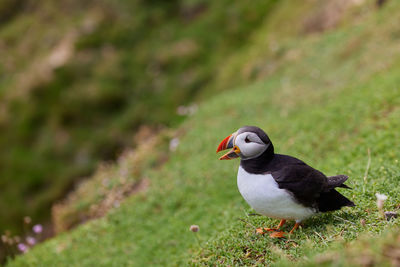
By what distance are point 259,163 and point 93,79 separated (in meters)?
20.9

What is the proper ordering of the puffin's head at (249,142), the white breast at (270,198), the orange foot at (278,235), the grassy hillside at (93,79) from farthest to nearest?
the grassy hillside at (93,79)
the orange foot at (278,235)
the puffin's head at (249,142)
the white breast at (270,198)

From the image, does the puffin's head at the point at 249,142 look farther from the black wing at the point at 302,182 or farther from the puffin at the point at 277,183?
the black wing at the point at 302,182

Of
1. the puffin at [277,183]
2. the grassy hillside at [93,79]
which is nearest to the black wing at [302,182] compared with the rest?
the puffin at [277,183]

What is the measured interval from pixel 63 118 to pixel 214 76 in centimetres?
890

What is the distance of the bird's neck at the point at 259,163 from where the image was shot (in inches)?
167

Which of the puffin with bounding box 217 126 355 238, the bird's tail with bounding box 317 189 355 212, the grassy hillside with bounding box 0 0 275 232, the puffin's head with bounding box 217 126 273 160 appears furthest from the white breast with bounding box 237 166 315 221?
the grassy hillside with bounding box 0 0 275 232

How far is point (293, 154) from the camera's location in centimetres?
880

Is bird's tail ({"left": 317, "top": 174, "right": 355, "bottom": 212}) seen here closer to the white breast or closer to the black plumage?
the black plumage

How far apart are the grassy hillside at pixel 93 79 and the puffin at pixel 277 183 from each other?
1430 cm

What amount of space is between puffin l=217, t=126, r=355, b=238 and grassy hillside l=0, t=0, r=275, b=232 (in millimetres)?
14298

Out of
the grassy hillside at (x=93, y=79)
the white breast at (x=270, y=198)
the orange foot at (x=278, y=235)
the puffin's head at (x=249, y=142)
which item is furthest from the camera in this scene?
the grassy hillside at (x=93, y=79)

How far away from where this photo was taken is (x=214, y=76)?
21734 mm

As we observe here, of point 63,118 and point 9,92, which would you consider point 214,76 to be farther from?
point 9,92

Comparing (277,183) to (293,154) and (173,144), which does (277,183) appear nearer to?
(293,154)
